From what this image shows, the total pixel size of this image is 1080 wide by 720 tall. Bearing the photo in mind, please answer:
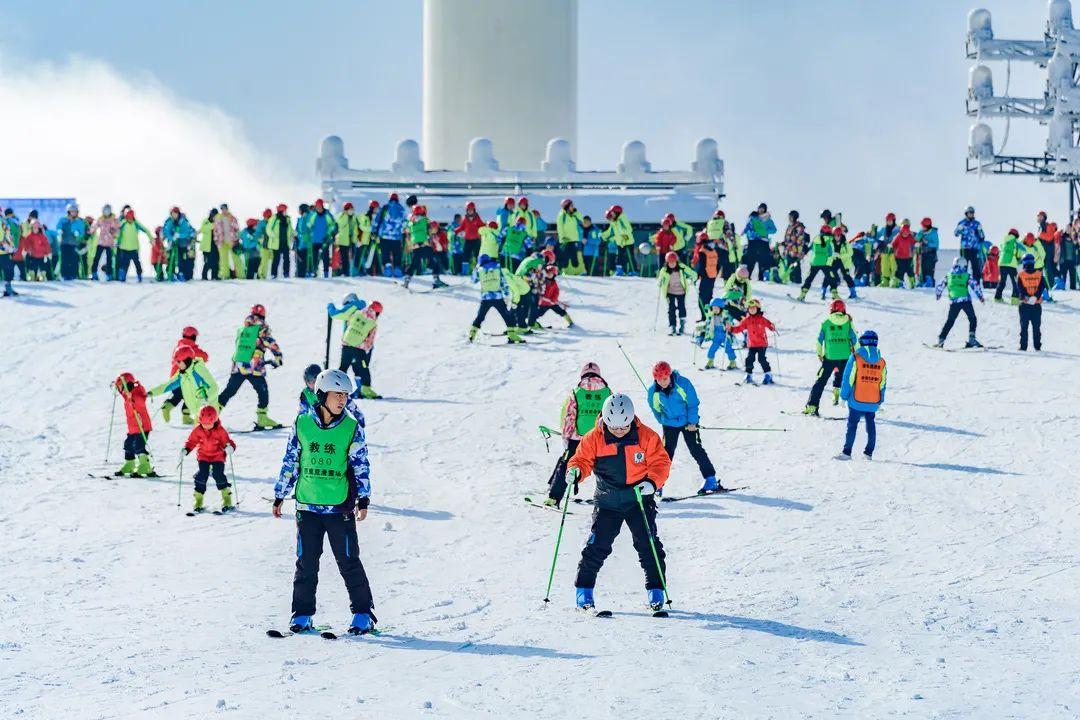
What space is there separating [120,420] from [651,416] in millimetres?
6951

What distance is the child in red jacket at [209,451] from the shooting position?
14469mm

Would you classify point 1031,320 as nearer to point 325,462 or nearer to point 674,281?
point 674,281

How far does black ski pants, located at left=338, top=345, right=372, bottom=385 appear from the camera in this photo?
64.0 feet

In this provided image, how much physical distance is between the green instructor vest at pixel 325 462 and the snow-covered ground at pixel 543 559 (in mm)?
926

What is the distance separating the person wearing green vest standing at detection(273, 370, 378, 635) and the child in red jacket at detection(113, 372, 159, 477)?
695 cm

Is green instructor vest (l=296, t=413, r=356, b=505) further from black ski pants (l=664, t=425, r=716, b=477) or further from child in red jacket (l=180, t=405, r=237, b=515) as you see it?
black ski pants (l=664, t=425, r=716, b=477)

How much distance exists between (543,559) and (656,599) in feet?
7.50

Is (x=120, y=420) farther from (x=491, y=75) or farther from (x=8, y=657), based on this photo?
Answer: (x=491, y=75)

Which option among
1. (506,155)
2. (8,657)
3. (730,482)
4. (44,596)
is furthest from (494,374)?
(506,155)

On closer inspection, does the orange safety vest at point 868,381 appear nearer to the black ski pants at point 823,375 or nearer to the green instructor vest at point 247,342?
the black ski pants at point 823,375

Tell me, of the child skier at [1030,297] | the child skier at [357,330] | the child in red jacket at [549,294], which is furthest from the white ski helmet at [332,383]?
the child skier at [1030,297]

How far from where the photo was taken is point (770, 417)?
18.8 m

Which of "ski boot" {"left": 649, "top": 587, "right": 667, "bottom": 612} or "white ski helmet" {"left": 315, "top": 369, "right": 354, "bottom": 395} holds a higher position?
"white ski helmet" {"left": 315, "top": 369, "right": 354, "bottom": 395}

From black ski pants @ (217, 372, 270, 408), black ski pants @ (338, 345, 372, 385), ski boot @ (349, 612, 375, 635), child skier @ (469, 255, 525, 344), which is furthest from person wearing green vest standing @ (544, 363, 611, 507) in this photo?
child skier @ (469, 255, 525, 344)
